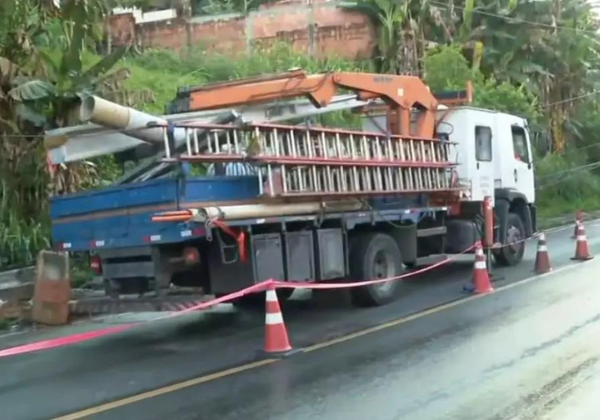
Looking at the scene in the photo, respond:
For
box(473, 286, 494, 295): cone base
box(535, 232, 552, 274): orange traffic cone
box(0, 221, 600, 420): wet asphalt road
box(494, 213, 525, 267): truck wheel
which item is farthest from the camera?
box(494, 213, 525, 267): truck wheel

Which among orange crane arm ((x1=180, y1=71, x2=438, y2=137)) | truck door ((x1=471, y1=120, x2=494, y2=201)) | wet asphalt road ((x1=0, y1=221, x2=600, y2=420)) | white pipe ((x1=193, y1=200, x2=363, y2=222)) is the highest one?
orange crane arm ((x1=180, y1=71, x2=438, y2=137))

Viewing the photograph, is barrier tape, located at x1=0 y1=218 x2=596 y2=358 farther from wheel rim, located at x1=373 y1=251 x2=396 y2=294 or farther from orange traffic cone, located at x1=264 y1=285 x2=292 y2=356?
orange traffic cone, located at x1=264 y1=285 x2=292 y2=356

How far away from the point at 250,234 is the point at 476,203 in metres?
6.09

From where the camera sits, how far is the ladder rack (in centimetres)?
1053

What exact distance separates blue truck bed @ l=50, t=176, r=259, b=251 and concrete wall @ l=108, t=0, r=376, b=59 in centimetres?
1955

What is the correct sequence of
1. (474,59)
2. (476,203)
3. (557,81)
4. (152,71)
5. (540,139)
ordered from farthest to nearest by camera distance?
Result: (557,81) < (474,59) < (152,71) < (540,139) < (476,203)

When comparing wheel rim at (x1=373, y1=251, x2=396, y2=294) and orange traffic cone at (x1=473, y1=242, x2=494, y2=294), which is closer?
wheel rim at (x1=373, y1=251, x2=396, y2=294)

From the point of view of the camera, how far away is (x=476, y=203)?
1595cm

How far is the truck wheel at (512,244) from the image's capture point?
16.8 meters

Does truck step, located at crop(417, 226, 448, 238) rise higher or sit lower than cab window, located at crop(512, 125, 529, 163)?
lower

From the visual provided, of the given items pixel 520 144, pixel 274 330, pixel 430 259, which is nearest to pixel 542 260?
pixel 430 259

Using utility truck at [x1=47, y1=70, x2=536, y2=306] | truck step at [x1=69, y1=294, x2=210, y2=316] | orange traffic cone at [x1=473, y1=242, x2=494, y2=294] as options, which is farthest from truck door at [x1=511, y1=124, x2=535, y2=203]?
truck step at [x1=69, y1=294, x2=210, y2=316]

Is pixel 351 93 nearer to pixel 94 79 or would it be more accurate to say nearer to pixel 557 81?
pixel 94 79

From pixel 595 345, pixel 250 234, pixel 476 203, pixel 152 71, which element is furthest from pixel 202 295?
pixel 152 71
